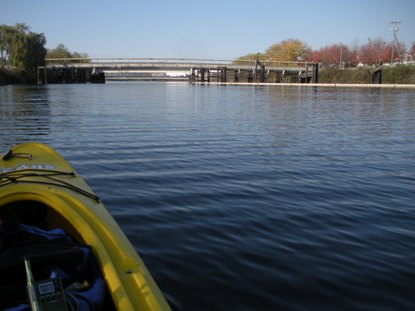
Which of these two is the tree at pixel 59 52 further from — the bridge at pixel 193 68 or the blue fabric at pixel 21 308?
the blue fabric at pixel 21 308

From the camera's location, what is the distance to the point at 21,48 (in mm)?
73000

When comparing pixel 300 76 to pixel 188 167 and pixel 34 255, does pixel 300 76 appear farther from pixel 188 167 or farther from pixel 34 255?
pixel 34 255

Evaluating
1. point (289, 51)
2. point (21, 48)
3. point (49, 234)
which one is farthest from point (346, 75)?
point (49, 234)

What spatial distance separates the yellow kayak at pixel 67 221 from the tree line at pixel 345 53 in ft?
249

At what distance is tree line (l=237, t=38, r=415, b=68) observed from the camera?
87.4 m

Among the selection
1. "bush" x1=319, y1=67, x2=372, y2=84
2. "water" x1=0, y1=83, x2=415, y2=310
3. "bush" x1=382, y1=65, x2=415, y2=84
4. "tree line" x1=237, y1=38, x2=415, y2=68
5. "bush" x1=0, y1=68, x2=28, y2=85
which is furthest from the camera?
"tree line" x1=237, y1=38, x2=415, y2=68

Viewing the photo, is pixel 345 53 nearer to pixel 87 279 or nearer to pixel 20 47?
pixel 20 47

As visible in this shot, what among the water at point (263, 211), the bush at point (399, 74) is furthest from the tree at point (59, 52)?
the water at point (263, 211)

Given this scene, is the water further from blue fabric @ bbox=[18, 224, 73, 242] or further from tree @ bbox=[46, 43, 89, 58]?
tree @ bbox=[46, 43, 89, 58]

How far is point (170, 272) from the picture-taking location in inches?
168

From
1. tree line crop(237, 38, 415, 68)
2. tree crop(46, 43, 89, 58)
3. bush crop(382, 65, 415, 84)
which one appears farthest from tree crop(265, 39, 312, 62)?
tree crop(46, 43, 89, 58)

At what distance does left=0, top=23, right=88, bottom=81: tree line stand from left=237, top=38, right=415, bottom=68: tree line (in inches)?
2492

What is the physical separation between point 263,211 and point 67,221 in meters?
3.11

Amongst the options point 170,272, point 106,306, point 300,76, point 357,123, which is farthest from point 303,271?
point 300,76
